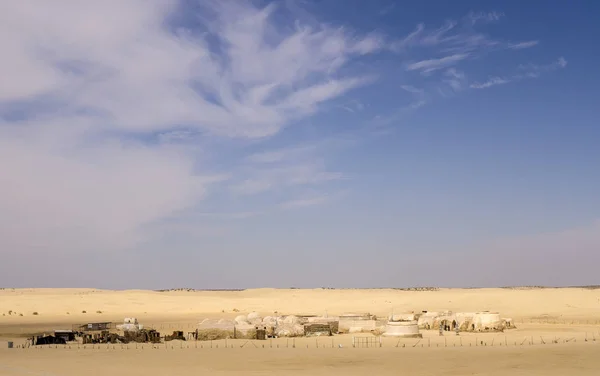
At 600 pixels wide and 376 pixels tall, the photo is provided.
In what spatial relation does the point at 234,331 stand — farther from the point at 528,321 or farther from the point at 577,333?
the point at 528,321

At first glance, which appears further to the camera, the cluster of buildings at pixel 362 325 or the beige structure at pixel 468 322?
the beige structure at pixel 468 322

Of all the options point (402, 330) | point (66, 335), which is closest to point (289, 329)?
point (402, 330)

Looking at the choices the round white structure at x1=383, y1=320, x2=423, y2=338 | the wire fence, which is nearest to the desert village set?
the round white structure at x1=383, y1=320, x2=423, y2=338

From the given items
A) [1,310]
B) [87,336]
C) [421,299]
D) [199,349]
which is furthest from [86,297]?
[199,349]

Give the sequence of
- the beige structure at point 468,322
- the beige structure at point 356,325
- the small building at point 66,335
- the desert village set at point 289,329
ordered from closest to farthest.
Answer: the desert village set at point 289,329
the small building at point 66,335
the beige structure at point 356,325
the beige structure at point 468,322

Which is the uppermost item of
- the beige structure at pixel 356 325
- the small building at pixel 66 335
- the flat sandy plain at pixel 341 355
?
the beige structure at pixel 356 325

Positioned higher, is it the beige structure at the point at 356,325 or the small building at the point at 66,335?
the beige structure at the point at 356,325

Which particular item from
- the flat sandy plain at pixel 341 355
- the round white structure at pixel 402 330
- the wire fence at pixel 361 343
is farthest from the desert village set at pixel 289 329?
the flat sandy plain at pixel 341 355

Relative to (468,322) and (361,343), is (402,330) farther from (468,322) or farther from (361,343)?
(468,322)

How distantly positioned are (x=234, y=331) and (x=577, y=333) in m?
25.5

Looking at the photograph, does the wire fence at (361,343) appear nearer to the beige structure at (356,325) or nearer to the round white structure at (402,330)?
the round white structure at (402,330)

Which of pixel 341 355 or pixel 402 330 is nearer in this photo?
pixel 341 355

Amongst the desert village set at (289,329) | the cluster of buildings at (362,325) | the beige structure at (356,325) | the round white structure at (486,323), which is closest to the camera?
the desert village set at (289,329)

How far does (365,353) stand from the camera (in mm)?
38625
